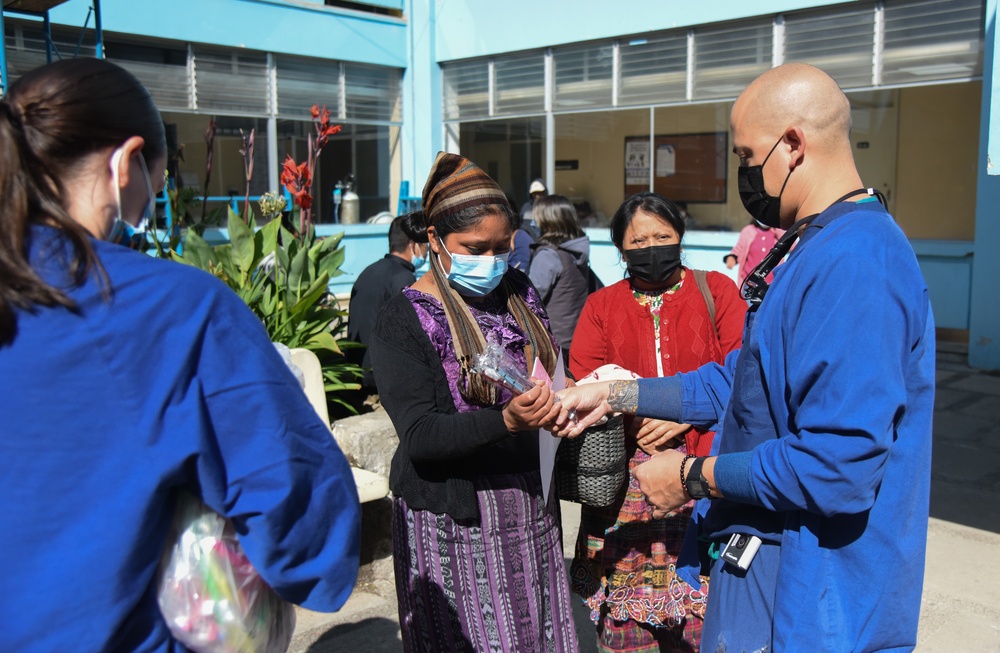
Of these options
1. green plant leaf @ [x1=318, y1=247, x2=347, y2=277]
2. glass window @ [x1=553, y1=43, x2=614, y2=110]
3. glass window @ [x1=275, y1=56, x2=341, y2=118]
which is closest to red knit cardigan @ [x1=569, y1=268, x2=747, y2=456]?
green plant leaf @ [x1=318, y1=247, x2=347, y2=277]

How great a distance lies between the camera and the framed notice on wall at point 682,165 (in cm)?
1198

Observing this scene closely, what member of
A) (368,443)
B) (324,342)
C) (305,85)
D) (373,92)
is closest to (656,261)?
(368,443)

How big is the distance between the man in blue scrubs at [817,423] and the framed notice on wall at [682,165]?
10065mm

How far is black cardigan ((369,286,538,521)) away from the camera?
88.2 inches

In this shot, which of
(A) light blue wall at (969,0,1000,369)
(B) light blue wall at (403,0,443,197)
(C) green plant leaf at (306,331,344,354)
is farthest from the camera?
(B) light blue wall at (403,0,443,197)

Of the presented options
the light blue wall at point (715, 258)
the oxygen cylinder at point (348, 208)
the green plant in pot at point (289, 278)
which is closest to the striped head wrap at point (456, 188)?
the green plant in pot at point (289, 278)

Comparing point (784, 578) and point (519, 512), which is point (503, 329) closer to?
point (519, 512)

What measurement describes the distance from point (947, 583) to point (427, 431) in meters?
3.34

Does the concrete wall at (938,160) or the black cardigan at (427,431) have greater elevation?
the concrete wall at (938,160)

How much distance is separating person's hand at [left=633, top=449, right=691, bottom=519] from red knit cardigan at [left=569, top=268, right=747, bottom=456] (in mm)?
1095

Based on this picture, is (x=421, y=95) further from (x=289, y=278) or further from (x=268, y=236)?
(x=289, y=278)

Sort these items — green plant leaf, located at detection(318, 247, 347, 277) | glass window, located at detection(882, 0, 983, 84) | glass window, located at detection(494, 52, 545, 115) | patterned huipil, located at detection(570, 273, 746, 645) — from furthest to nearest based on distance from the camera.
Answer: glass window, located at detection(494, 52, 545, 115)
glass window, located at detection(882, 0, 983, 84)
green plant leaf, located at detection(318, 247, 347, 277)
patterned huipil, located at detection(570, 273, 746, 645)

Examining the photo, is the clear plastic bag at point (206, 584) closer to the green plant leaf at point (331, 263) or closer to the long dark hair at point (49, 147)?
the long dark hair at point (49, 147)

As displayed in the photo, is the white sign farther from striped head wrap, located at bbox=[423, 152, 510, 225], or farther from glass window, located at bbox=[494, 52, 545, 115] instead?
striped head wrap, located at bbox=[423, 152, 510, 225]
